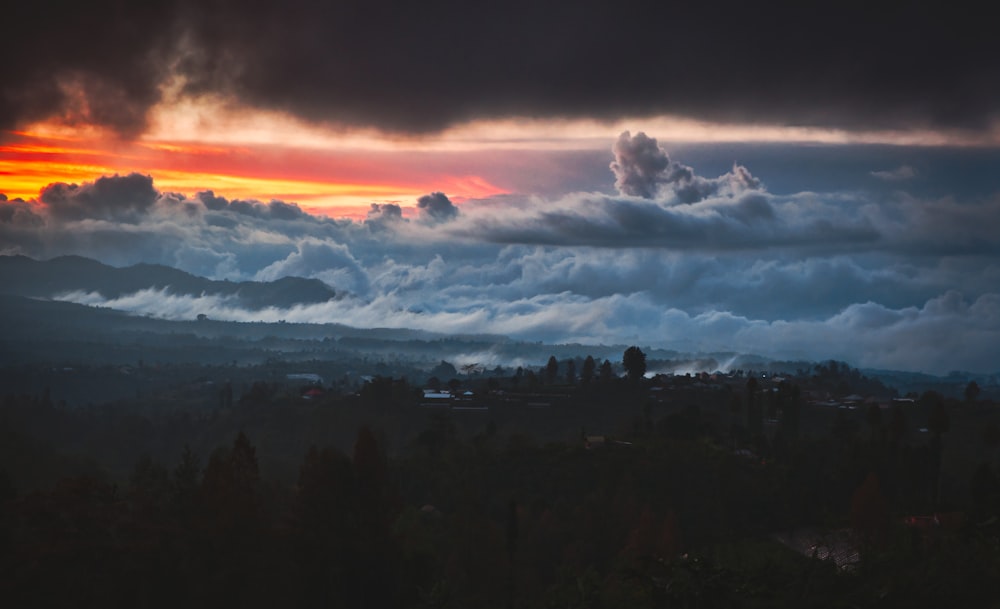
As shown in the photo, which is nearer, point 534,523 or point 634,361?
point 534,523

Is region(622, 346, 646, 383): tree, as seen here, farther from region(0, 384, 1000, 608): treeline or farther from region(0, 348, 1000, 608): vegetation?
region(0, 384, 1000, 608): treeline

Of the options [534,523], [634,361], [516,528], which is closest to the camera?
[516,528]

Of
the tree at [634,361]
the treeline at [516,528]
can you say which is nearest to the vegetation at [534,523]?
the treeline at [516,528]

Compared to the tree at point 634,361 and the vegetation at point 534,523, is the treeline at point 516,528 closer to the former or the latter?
the vegetation at point 534,523

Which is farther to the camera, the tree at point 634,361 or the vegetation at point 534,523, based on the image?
the tree at point 634,361

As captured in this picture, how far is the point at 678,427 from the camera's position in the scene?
139875mm

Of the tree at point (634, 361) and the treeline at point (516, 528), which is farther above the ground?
the tree at point (634, 361)

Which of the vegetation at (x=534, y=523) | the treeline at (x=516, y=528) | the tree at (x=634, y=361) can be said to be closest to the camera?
the treeline at (x=516, y=528)

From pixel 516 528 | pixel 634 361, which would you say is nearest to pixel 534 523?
pixel 516 528

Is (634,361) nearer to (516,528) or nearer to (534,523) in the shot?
(534,523)

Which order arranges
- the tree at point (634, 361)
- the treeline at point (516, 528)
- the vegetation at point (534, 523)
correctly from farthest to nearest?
the tree at point (634, 361), the vegetation at point (534, 523), the treeline at point (516, 528)

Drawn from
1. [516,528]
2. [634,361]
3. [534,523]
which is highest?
[634,361]

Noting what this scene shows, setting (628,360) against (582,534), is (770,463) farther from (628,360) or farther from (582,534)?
(628,360)

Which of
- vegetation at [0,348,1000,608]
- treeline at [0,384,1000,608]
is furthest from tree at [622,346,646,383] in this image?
treeline at [0,384,1000,608]
